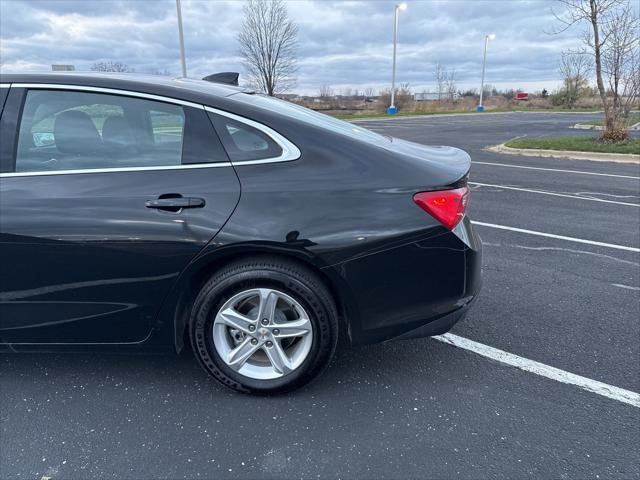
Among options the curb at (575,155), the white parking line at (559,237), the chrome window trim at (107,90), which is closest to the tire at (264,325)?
the chrome window trim at (107,90)

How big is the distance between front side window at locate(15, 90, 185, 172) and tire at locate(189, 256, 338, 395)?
0.74 metres

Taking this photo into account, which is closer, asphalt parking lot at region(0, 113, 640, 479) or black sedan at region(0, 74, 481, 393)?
asphalt parking lot at region(0, 113, 640, 479)

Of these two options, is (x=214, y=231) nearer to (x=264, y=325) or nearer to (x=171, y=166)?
(x=171, y=166)

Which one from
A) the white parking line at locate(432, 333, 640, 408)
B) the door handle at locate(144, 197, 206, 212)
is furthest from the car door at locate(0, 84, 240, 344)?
the white parking line at locate(432, 333, 640, 408)

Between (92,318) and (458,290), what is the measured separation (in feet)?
6.28

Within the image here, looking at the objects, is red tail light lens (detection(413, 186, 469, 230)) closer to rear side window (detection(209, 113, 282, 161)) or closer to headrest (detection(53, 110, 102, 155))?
rear side window (detection(209, 113, 282, 161))

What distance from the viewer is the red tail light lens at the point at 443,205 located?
7.89 ft

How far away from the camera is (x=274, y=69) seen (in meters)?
29.6

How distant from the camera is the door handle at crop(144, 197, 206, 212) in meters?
2.35

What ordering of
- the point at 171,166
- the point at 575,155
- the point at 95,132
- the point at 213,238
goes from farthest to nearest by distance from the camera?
the point at 575,155, the point at 95,132, the point at 171,166, the point at 213,238

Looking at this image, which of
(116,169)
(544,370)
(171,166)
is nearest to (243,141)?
(171,166)

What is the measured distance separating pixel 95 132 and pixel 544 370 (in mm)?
2840

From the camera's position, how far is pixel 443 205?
2432 mm

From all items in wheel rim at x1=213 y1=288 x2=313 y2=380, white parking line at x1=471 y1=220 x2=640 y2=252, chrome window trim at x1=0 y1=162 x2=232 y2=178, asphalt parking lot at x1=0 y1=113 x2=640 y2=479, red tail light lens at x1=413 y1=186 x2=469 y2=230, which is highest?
chrome window trim at x1=0 y1=162 x2=232 y2=178
